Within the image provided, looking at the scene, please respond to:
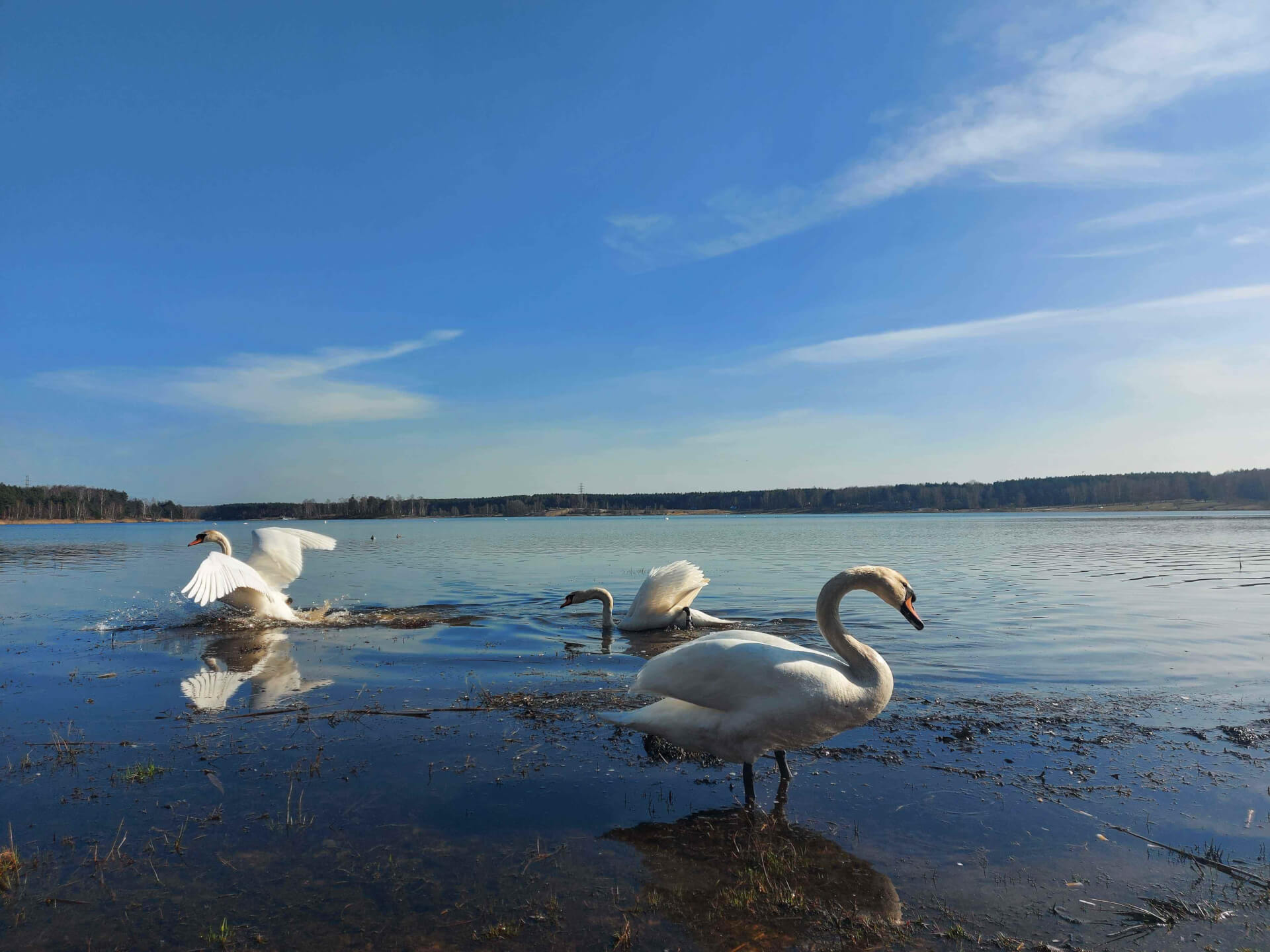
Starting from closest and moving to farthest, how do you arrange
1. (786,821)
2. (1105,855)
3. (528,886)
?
(528,886)
(1105,855)
(786,821)

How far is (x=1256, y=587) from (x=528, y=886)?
24494 mm

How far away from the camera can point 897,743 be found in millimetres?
7477

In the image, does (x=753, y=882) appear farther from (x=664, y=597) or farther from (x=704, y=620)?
(x=704, y=620)

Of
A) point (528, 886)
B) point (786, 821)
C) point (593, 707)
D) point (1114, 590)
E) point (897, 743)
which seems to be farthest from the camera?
point (1114, 590)

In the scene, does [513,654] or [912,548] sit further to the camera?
[912,548]

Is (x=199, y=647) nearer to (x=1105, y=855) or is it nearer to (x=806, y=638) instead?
(x=806, y=638)

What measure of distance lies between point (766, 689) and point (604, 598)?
10.7 m

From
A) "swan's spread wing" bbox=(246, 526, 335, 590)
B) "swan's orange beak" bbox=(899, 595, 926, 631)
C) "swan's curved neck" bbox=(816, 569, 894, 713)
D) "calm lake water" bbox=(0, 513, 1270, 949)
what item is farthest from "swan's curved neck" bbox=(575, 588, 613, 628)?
"swan's orange beak" bbox=(899, 595, 926, 631)

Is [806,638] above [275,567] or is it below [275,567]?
below

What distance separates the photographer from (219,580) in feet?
40.8

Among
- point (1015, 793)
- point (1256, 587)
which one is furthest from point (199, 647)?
point (1256, 587)

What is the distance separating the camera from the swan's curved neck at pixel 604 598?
52.3 feet

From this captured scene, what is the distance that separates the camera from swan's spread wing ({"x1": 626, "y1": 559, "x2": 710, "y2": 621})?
49.3ft

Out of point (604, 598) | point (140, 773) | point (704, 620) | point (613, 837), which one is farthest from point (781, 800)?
point (604, 598)
